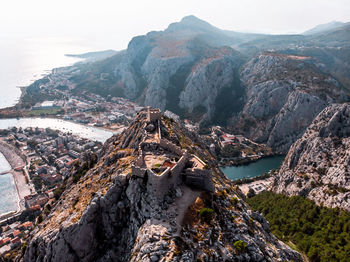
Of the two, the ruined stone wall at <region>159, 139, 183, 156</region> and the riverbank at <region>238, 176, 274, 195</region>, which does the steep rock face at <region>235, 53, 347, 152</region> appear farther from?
the ruined stone wall at <region>159, 139, 183, 156</region>

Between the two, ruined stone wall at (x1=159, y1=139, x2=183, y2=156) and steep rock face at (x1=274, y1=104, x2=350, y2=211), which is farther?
steep rock face at (x1=274, y1=104, x2=350, y2=211)

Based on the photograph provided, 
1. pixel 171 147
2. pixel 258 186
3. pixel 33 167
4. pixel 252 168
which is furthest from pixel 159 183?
pixel 33 167

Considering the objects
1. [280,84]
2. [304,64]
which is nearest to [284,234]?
[280,84]

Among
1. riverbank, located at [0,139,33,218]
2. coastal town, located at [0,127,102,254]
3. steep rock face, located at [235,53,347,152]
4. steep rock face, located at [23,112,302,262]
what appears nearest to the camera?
steep rock face, located at [23,112,302,262]

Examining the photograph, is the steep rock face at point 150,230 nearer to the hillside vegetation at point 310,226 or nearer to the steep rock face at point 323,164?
the hillside vegetation at point 310,226

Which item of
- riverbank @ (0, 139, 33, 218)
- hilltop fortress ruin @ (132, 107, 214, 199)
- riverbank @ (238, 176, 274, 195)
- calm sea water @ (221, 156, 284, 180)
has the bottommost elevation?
riverbank @ (0, 139, 33, 218)

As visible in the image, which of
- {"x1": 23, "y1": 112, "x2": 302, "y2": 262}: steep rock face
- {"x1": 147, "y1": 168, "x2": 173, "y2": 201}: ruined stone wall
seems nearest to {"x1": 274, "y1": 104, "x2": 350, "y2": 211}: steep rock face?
{"x1": 23, "y1": 112, "x2": 302, "y2": 262}: steep rock face

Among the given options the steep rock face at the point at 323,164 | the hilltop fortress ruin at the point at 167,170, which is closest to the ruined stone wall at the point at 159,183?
the hilltop fortress ruin at the point at 167,170

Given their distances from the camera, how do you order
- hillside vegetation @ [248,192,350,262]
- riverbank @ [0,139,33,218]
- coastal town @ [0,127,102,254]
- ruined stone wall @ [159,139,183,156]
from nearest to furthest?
ruined stone wall @ [159,139,183,156]
hillside vegetation @ [248,192,350,262]
coastal town @ [0,127,102,254]
riverbank @ [0,139,33,218]
